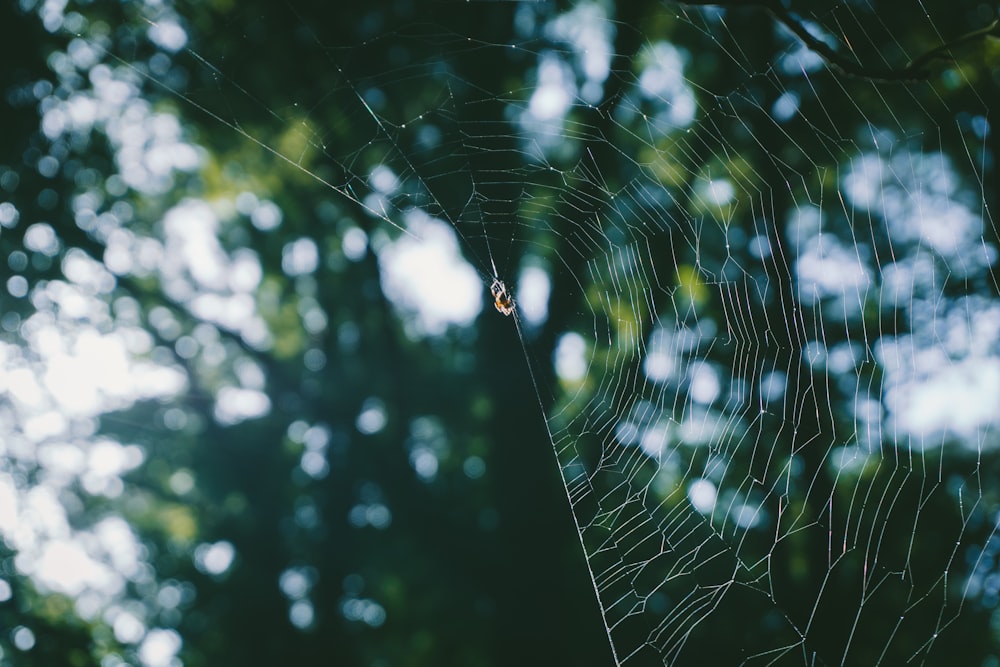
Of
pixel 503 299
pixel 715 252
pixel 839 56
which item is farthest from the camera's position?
pixel 715 252

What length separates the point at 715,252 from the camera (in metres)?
7.58

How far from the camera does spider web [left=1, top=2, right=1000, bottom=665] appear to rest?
6.35m

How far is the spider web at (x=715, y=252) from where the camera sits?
6348 mm

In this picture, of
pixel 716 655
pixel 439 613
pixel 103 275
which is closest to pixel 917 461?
pixel 716 655

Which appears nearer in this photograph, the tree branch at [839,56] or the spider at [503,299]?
the tree branch at [839,56]

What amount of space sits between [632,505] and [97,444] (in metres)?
7.87

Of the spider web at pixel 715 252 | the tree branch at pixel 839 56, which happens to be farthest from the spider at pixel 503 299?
the tree branch at pixel 839 56

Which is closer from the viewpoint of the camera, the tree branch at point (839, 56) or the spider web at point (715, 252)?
the tree branch at point (839, 56)

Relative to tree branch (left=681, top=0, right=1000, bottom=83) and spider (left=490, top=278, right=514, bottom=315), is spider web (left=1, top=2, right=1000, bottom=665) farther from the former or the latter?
tree branch (left=681, top=0, right=1000, bottom=83)

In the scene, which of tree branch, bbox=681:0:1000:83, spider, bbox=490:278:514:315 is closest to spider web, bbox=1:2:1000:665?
spider, bbox=490:278:514:315

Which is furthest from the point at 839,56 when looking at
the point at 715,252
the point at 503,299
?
the point at 715,252

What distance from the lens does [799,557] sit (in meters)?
8.55

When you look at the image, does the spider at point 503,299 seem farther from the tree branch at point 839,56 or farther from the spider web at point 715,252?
the tree branch at point 839,56

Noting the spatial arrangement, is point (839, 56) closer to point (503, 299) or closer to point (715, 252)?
point (503, 299)
